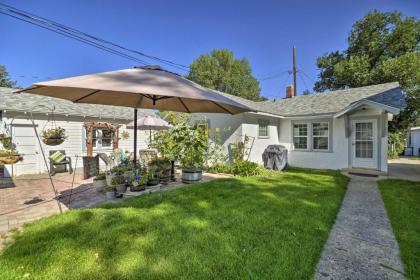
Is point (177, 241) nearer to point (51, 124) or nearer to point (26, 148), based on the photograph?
point (26, 148)

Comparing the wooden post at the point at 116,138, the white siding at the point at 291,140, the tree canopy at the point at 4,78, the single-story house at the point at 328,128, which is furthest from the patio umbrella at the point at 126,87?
the tree canopy at the point at 4,78

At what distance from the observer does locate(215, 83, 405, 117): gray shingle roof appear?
9.10 meters

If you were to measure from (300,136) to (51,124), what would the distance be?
11.7m

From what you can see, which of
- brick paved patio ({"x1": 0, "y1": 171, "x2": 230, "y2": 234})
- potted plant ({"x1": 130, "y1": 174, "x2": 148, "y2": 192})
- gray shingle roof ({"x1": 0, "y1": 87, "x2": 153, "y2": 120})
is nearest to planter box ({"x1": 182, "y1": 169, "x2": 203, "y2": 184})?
brick paved patio ({"x1": 0, "y1": 171, "x2": 230, "y2": 234})

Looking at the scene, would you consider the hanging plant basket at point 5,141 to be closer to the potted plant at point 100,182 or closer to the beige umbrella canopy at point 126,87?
the potted plant at point 100,182

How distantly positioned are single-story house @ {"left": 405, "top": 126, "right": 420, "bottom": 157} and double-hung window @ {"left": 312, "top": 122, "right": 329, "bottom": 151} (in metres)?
14.3

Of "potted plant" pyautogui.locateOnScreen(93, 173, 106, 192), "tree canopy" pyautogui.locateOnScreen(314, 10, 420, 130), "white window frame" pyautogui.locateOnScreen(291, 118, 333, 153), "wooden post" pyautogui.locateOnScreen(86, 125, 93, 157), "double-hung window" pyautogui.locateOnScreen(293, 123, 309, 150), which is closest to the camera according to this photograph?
"potted plant" pyautogui.locateOnScreen(93, 173, 106, 192)

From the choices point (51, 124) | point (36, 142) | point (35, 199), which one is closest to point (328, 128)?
point (35, 199)

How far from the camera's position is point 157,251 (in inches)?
106

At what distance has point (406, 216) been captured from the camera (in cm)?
411

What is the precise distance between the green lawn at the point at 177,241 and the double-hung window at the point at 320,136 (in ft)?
20.5

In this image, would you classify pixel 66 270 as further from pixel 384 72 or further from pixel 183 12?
pixel 384 72

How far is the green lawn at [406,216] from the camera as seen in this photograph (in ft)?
8.74

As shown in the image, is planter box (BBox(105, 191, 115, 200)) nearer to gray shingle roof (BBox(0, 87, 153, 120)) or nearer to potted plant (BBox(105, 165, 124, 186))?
potted plant (BBox(105, 165, 124, 186))
